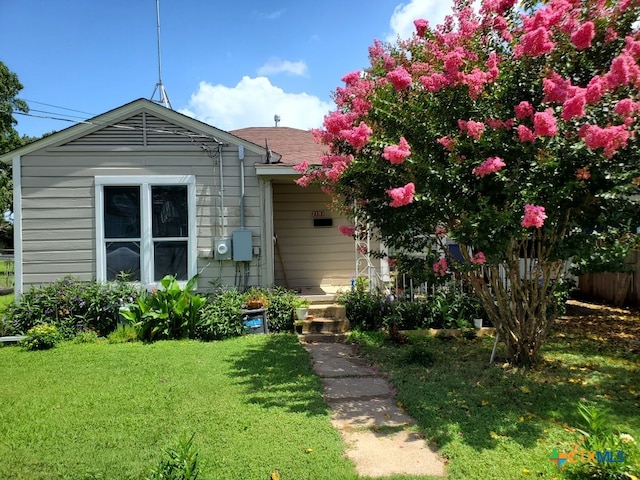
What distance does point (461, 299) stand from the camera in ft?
23.4

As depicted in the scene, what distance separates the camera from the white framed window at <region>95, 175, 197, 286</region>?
7.36 metres

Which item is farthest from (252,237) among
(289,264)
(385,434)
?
(385,434)

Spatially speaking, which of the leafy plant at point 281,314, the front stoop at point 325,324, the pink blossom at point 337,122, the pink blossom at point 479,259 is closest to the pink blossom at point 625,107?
the pink blossom at point 479,259

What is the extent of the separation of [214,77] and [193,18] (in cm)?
121

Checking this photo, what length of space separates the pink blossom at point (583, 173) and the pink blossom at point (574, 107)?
1.48 feet

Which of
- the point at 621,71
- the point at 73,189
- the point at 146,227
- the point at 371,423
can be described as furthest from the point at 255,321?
the point at 621,71

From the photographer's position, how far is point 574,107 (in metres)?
3.50

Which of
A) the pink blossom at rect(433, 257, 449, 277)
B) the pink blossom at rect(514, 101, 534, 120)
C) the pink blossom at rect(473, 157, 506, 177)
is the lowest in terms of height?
the pink blossom at rect(433, 257, 449, 277)

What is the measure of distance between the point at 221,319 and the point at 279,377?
222 centimetres

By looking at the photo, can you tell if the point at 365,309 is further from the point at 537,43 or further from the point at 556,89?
the point at 537,43

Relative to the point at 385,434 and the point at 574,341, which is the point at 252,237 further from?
the point at 574,341

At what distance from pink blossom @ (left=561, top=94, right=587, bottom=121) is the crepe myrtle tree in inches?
0.5

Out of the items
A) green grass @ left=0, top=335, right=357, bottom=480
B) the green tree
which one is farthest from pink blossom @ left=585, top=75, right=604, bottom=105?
the green tree

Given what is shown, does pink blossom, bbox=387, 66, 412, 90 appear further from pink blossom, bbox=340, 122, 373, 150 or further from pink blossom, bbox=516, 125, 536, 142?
pink blossom, bbox=516, 125, 536, 142
